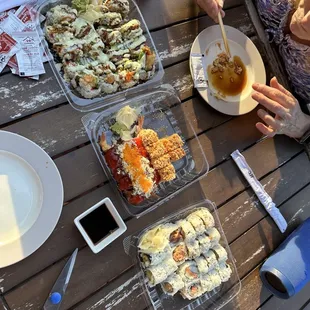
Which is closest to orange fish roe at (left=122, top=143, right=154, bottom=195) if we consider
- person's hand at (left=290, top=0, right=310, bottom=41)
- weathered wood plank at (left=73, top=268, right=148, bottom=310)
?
weathered wood plank at (left=73, top=268, right=148, bottom=310)

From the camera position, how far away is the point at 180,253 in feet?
5.17

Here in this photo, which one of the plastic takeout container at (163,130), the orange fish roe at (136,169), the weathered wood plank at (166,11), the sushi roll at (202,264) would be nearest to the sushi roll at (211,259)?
the sushi roll at (202,264)

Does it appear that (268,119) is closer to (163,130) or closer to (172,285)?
(163,130)

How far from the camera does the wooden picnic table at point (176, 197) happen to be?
143 centimetres

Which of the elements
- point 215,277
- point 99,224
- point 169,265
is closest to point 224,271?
point 215,277

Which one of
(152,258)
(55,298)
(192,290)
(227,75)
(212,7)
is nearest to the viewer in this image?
(55,298)

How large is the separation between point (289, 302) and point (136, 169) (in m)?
1.03

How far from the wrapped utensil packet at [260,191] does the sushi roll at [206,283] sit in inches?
17.7

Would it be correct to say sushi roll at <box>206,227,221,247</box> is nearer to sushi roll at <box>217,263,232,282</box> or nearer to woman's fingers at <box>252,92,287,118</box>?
sushi roll at <box>217,263,232,282</box>

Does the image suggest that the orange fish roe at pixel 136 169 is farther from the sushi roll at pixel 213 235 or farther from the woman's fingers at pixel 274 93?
the woman's fingers at pixel 274 93

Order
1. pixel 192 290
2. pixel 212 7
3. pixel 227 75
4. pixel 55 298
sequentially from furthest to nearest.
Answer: pixel 227 75
pixel 212 7
pixel 192 290
pixel 55 298

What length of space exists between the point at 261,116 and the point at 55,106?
0.86m

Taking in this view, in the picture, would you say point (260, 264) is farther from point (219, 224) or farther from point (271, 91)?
point (271, 91)

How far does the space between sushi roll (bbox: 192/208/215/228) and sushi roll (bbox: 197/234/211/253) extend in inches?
1.8
